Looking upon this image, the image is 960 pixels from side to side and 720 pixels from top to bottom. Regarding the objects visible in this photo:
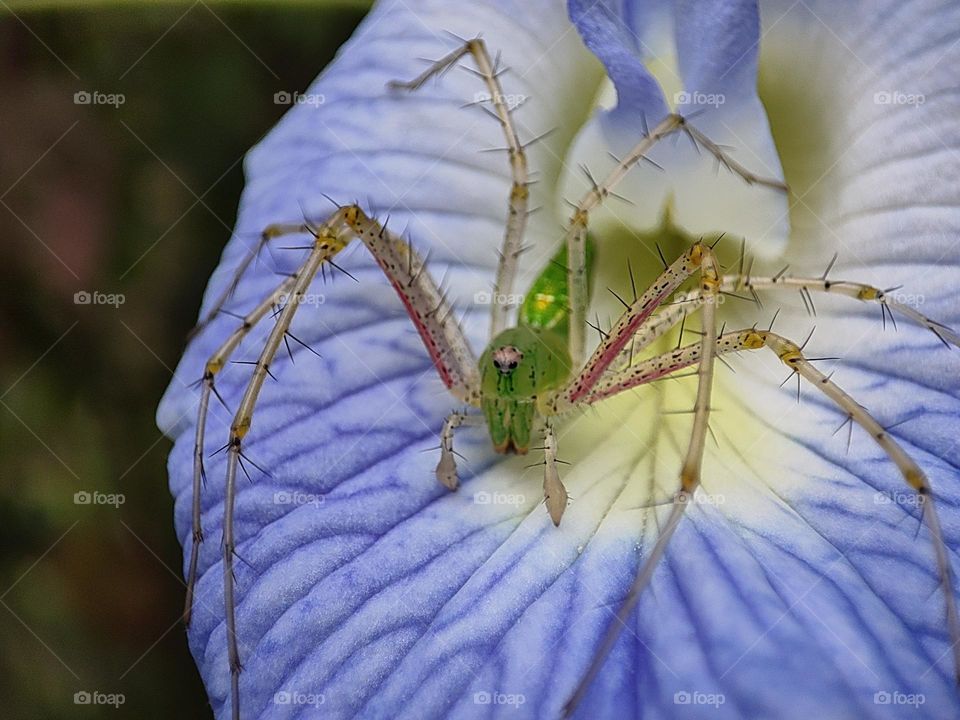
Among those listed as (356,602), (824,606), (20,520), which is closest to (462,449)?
(356,602)

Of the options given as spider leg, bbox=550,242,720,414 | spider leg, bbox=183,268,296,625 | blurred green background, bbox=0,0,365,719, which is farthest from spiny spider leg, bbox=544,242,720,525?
blurred green background, bbox=0,0,365,719

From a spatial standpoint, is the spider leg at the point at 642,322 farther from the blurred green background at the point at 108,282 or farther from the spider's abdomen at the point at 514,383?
the blurred green background at the point at 108,282

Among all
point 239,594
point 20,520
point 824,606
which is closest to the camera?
point 824,606

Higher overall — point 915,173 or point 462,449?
point 915,173

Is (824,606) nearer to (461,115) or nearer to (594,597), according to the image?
(594,597)

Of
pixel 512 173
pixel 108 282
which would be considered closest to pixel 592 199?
pixel 512 173

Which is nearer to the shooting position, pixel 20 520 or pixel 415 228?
pixel 415 228
